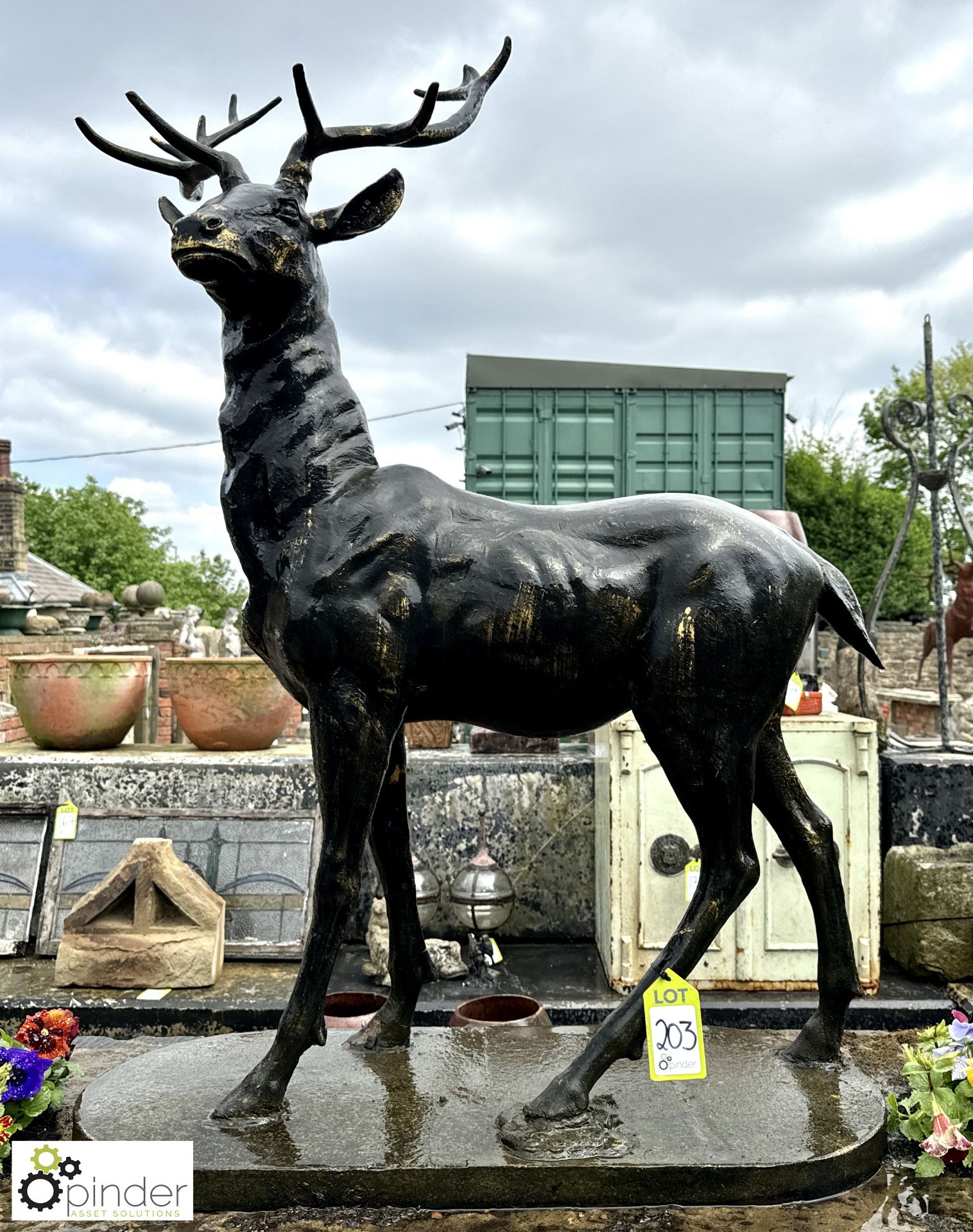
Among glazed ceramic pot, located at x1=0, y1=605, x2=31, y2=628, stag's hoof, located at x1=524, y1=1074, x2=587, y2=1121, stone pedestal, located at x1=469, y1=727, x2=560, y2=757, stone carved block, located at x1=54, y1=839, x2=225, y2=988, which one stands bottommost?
stone carved block, located at x1=54, y1=839, x2=225, y2=988

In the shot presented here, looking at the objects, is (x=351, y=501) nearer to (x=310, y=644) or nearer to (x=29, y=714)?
(x=310, y=644)

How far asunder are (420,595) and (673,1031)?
1.01 metres

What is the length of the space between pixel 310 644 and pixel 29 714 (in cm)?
318

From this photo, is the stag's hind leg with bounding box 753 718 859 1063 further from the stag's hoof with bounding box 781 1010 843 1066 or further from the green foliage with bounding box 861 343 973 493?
the green foliage with bounding box 861 343 973 493

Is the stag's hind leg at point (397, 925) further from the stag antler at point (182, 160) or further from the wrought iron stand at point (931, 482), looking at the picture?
the wrought iron stand at point (931, 482)

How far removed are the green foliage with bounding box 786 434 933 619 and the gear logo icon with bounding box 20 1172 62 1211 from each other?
1811cm

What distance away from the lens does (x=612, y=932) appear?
13.1ft

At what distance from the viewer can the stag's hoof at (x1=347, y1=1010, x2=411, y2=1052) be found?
2467 millimetres

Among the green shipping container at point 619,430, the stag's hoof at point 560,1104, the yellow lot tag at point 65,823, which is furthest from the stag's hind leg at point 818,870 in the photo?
the green shipping container at point 619,430

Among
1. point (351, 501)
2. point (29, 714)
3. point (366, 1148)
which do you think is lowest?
point (366, 1148)

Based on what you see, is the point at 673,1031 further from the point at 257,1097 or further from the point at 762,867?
the point at 762,867

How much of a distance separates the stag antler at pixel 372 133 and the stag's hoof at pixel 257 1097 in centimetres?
182

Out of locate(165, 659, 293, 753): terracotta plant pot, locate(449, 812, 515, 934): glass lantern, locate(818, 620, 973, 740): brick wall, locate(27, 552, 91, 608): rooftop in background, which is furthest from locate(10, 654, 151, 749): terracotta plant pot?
locate(27, 552, 91, 608): rooftop in background

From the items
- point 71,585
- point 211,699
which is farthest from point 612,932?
point 71,585
